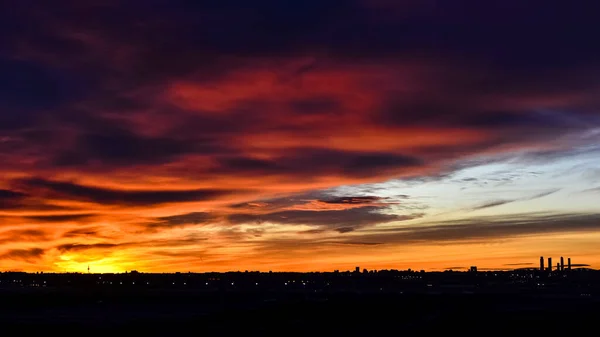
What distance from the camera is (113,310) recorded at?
102 m

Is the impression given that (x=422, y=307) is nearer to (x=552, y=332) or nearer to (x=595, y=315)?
(x=595, y=315)

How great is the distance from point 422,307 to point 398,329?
31968mm

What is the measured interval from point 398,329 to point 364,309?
2555 cm

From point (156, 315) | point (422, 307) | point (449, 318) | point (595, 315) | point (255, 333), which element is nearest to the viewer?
point (255, 333)

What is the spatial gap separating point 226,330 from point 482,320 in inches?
1002

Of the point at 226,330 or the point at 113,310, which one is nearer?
the point at 226,330

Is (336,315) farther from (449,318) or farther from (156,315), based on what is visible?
(156,315)

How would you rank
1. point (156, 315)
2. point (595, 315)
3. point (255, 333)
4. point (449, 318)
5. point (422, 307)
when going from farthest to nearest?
point (422, 307) → point (156, 315) → point (595, 315) → point (449, 318) → point (255, 333)

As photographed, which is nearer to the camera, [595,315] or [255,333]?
[255,333]

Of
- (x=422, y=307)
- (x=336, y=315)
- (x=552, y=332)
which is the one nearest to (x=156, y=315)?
(x=336, y=315)

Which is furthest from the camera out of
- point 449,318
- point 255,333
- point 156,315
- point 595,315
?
point 156,315

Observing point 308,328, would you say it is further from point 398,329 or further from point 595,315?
point 595,315

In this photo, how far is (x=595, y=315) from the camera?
8025 cm

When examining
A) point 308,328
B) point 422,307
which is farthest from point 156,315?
point 422,307
